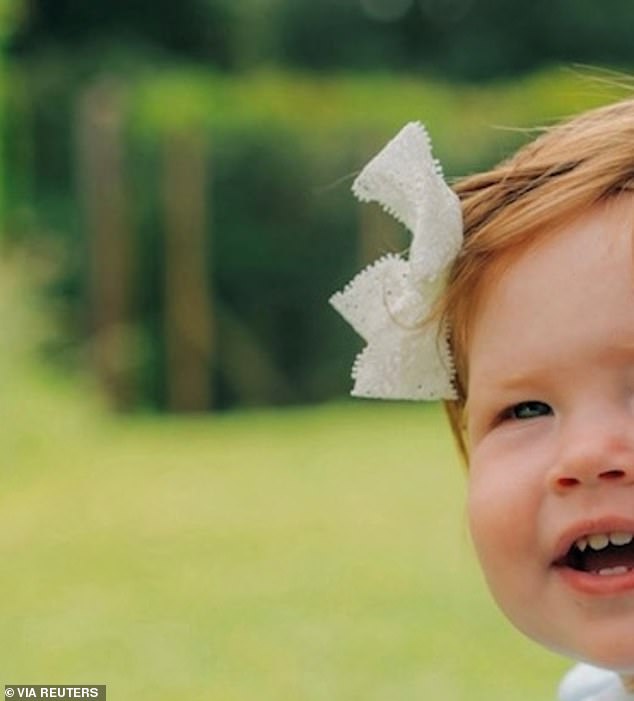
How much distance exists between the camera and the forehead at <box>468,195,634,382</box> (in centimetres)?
176

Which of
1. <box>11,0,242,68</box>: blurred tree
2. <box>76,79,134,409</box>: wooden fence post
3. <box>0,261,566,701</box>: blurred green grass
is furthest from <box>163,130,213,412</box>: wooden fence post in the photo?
<box>11,0,242,68</box>: blurred tree

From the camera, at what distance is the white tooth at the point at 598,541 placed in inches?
68.4

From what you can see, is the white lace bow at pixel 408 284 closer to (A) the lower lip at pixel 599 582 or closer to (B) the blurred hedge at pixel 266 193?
(A) the lower lip at pixel 599 582

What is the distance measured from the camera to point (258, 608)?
4.46m

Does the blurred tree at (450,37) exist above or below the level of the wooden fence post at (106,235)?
above

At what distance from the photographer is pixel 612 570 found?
5.76 ft

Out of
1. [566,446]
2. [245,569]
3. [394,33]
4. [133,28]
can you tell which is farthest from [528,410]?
[394,33]

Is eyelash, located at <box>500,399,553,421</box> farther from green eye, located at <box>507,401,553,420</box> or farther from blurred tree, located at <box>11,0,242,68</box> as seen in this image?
blurred tree, located at <box>11,0,242,68</box>

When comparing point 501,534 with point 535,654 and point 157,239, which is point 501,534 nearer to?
point 535,654

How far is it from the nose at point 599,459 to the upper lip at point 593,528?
0.11 feet

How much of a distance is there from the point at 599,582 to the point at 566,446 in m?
0.13

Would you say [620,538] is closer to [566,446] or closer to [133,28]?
[566,446]

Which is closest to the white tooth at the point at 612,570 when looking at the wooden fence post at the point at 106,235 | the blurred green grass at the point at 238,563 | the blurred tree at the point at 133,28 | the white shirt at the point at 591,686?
the white shirt at the point at 591,686

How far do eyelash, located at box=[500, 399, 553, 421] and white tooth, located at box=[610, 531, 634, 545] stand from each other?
0.15 meters
